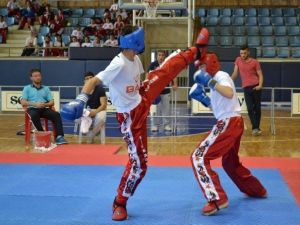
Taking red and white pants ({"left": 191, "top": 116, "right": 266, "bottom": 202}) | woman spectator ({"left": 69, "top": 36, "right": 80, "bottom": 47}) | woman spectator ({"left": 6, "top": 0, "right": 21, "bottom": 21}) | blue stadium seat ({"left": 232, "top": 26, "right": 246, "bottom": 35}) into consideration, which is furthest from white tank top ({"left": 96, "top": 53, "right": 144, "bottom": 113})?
woman spectator ({"left": 6, "top": 0, "right": 21, "bottom": 21})

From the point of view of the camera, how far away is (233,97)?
5539 millimetres

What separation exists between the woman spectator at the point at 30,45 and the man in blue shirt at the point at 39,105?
9165 millimetres

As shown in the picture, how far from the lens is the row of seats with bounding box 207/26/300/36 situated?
67.1 feet

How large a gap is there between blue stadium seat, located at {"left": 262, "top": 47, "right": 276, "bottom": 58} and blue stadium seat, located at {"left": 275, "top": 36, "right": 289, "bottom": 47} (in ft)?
2.37

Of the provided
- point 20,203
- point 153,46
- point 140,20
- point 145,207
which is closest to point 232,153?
point 145,207

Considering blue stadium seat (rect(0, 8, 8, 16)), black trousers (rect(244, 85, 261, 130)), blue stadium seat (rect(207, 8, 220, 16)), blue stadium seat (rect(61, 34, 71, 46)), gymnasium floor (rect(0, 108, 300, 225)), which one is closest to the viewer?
gymnasium floor (rect(0, 108, 300, 225))

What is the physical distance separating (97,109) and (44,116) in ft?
3.50

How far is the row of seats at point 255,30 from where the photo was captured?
20453 mm

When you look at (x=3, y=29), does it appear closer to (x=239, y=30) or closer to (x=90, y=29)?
(x=90, y=29)

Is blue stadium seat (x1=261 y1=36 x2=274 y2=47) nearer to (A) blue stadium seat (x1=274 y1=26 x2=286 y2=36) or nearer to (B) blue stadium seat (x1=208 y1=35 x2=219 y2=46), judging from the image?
(A) blue stadium seat (x1=274 y1=26 x2=286 y2=36)

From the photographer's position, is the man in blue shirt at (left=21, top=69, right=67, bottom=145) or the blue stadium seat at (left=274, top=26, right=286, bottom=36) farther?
the blue stadium seat at (left=274, top=26, right=286, bottom=36)

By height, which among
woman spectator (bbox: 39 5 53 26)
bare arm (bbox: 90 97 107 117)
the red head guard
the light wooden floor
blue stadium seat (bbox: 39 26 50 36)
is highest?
woman spectator (bbox: 39 5 53 26)

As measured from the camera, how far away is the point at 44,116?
33.3 ft

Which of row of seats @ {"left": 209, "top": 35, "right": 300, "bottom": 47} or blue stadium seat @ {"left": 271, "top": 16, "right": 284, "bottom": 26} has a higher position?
blue stadium seat @ {"left": 271, "top": 16, "right": 284, "bottom": 26}
